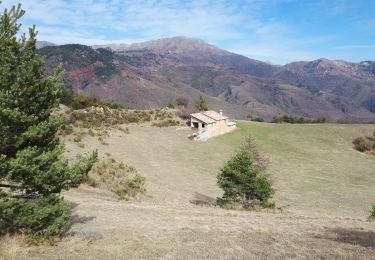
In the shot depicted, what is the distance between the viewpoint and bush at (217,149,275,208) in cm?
3419

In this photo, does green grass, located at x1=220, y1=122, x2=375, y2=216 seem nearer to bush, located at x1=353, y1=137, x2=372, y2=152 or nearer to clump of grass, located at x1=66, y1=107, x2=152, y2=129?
bush, located at x1=353, y1=137, x2=372, y2=152

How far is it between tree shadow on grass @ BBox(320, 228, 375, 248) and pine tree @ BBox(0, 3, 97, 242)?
45.8 ft

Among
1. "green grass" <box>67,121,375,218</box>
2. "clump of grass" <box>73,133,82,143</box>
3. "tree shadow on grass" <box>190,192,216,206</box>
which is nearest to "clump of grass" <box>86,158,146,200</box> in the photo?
"green grass" <box>67,121,375,218</box>

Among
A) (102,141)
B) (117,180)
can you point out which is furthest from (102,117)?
(117,180)

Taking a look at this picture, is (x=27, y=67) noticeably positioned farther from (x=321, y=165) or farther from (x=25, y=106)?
(x=321, y=165)

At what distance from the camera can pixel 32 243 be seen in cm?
1597

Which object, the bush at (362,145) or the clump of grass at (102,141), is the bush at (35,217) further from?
the bush at (362,145)

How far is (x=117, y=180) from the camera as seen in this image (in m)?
39.7

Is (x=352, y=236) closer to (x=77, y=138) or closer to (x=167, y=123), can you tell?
(x=77, y=138)

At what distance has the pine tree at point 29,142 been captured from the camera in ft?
47.9

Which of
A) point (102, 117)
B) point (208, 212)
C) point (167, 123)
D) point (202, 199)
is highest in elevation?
point (102, 117)

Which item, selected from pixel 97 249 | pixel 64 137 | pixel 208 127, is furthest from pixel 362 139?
pixel 97 249

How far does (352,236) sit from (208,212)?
946 cm

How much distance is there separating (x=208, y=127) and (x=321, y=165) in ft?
71.2
